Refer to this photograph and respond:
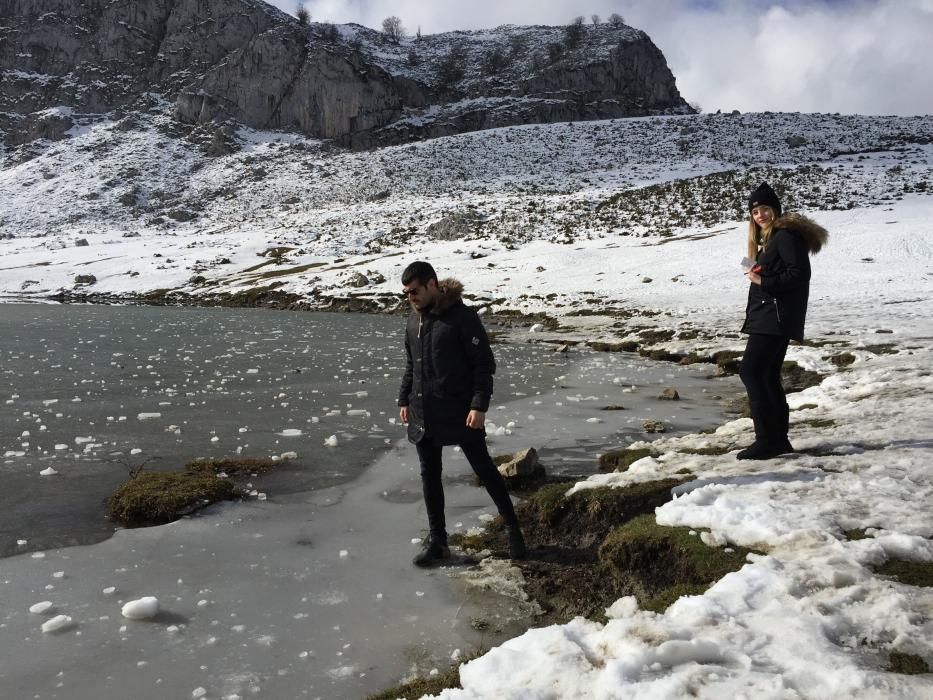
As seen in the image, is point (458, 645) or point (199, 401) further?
point (199, 401)

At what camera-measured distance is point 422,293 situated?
5.39 meters

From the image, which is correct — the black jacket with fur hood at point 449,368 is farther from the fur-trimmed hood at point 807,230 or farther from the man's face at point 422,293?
the fur-trimmed hood at point 807,230

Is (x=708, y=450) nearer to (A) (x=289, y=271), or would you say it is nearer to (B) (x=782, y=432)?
(B) (x=782, y=432)

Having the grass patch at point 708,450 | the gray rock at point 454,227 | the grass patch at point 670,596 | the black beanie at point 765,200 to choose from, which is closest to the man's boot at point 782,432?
the grass patch at point 708,450

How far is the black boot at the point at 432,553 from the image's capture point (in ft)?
17.8

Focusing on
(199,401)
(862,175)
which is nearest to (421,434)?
(199,401)

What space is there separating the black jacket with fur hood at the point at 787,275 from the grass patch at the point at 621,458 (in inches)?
83.6

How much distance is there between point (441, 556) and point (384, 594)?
0.78 m

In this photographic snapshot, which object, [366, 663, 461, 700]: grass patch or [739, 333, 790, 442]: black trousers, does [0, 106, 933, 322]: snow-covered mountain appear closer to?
[739, 333, 790, 442]: black trousers

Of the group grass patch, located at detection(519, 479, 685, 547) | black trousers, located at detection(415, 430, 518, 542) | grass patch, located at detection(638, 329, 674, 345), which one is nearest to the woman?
grass patch, located at detection(519, 479, 685, 547)

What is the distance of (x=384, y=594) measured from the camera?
193 inches

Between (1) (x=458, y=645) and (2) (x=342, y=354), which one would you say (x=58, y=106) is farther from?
(1) (x=458, y=645)

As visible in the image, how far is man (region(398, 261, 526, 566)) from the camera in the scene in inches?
213

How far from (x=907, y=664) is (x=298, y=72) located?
15375cm
